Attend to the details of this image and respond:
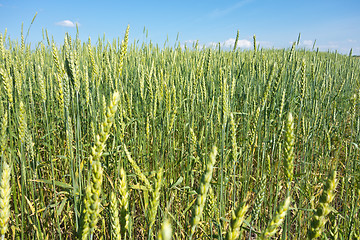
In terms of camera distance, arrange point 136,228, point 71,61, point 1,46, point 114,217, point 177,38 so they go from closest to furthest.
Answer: point 114,217 < point 71,61 < point 136,228 < point 1,46 < point 177,38

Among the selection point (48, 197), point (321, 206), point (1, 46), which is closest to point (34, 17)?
point (1, 46)

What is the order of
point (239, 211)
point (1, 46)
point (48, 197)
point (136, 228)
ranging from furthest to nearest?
point (1, 46) → point (48, 197) → point (136, 228) → point (239, 211)

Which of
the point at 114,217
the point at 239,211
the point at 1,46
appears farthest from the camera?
the point at 1,46

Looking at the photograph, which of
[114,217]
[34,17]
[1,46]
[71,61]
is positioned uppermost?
[34,17]

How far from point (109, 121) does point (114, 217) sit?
8.7 inches

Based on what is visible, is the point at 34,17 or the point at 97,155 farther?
the point at 34,17

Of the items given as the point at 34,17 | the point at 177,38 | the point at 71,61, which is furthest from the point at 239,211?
the point at 177,38

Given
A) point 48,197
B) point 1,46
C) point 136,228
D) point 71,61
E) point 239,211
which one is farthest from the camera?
point 1,46

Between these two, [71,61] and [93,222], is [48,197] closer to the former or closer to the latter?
[71,61]

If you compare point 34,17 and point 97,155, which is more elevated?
point 34,17

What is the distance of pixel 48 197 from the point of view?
1.44 meters

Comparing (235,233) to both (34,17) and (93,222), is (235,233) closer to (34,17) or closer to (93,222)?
(93,222)

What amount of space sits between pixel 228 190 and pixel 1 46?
174 centimetres

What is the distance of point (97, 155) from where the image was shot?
1.58ft
